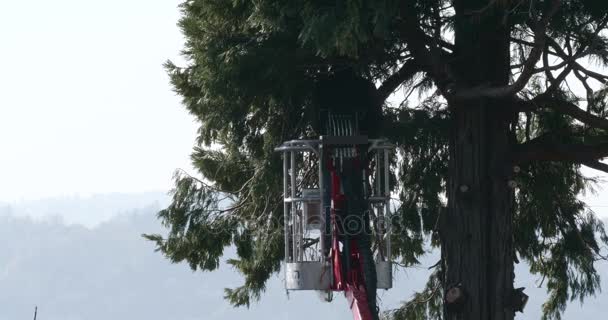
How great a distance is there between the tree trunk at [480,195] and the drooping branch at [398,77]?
470 millimetres

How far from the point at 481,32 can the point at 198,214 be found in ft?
13.2

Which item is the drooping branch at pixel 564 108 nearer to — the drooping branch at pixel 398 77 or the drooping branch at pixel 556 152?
the drooping branch at pixel 556 152

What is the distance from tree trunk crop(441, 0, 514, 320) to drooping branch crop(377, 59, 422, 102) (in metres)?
0.47

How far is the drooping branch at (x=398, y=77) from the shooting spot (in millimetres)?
12711

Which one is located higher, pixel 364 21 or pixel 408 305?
pixel 364 21

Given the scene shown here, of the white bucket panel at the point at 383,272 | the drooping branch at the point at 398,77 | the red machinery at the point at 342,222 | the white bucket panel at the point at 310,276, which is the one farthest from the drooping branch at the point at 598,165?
the white bucket panel at the point at 310,276

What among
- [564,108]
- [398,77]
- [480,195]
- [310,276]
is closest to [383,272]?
[310,276]

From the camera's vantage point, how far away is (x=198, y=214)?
14250mm

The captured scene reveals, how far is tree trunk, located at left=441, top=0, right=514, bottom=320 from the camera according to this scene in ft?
40.1

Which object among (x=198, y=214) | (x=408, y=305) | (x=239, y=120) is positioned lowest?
(x=408, y=305)

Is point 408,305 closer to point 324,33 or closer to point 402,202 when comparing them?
point 402,202

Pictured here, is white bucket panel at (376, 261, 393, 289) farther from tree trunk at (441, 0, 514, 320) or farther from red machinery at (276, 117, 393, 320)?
tree trunk at (441, 0, 514, 320)

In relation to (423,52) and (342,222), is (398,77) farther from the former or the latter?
(342,222)

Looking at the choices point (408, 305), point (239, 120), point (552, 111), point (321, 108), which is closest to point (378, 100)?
point (321, 108)
